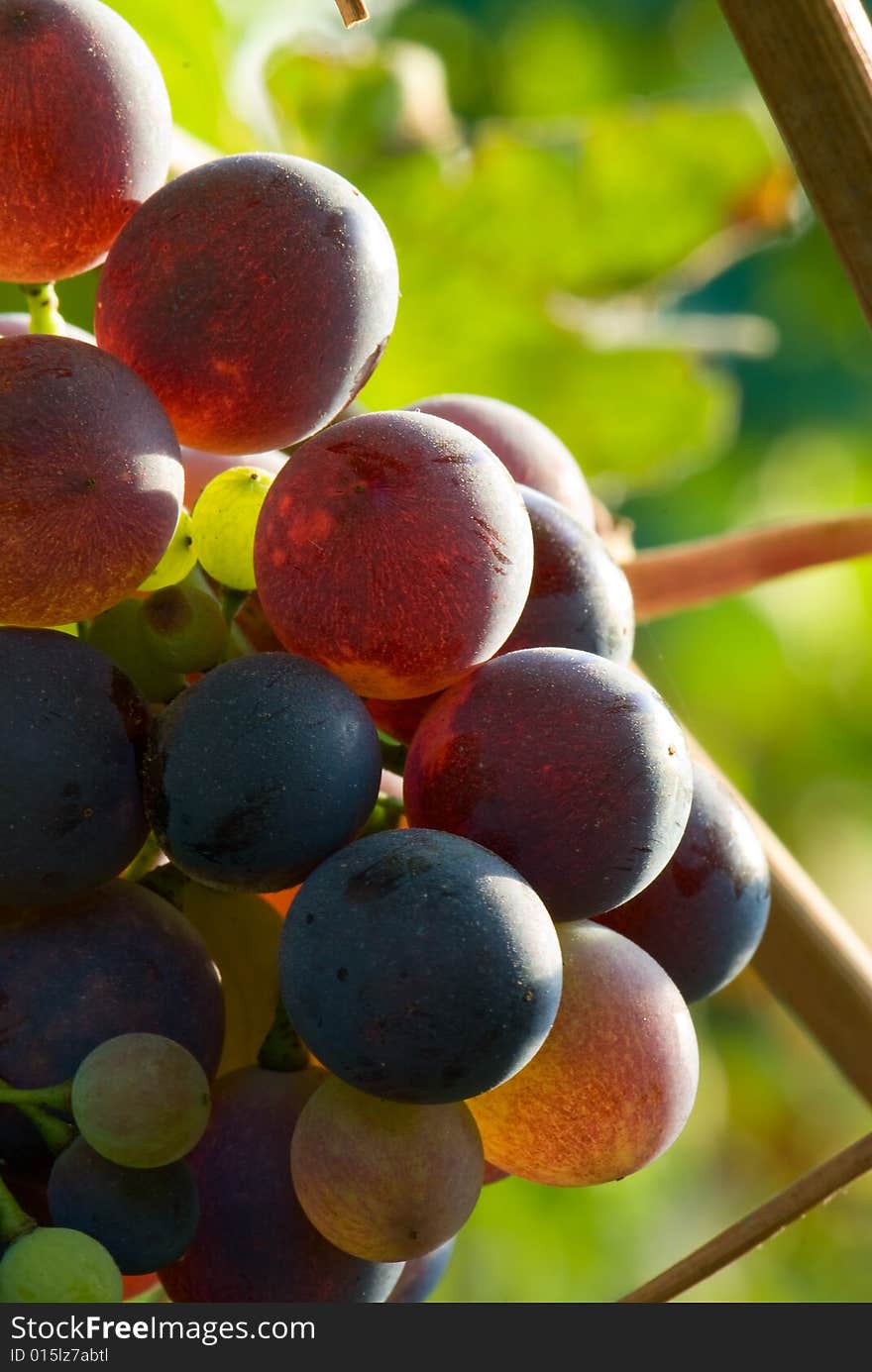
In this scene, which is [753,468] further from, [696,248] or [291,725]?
[291,725]

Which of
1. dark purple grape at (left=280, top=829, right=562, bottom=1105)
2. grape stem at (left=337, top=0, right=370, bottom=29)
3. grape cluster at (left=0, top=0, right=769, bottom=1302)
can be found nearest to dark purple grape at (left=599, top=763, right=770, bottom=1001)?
grape cluster at (left=0, top=0, right=769, bottom=1302)

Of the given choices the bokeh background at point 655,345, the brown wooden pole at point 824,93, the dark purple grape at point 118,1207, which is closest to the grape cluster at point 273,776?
the dark purple grape at point 118,1207

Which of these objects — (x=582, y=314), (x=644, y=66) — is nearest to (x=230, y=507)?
(x=582, y=314)

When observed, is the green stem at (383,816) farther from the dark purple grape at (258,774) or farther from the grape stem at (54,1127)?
the grape stem at (54,1127)

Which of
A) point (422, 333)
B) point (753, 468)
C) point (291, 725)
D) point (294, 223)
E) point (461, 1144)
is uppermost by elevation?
point (294, 223)

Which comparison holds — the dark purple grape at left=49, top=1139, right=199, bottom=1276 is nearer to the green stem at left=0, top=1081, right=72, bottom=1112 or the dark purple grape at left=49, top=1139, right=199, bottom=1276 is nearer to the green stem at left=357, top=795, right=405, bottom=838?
the green stem at left=0, top=1081, right=72, bottom=1112

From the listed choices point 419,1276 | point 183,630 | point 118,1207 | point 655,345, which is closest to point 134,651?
point 183,630

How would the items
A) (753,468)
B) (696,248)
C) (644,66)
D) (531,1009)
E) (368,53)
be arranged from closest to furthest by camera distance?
(531,1009)
(368,53)
(696,248)
(644,66)
(753,468)
